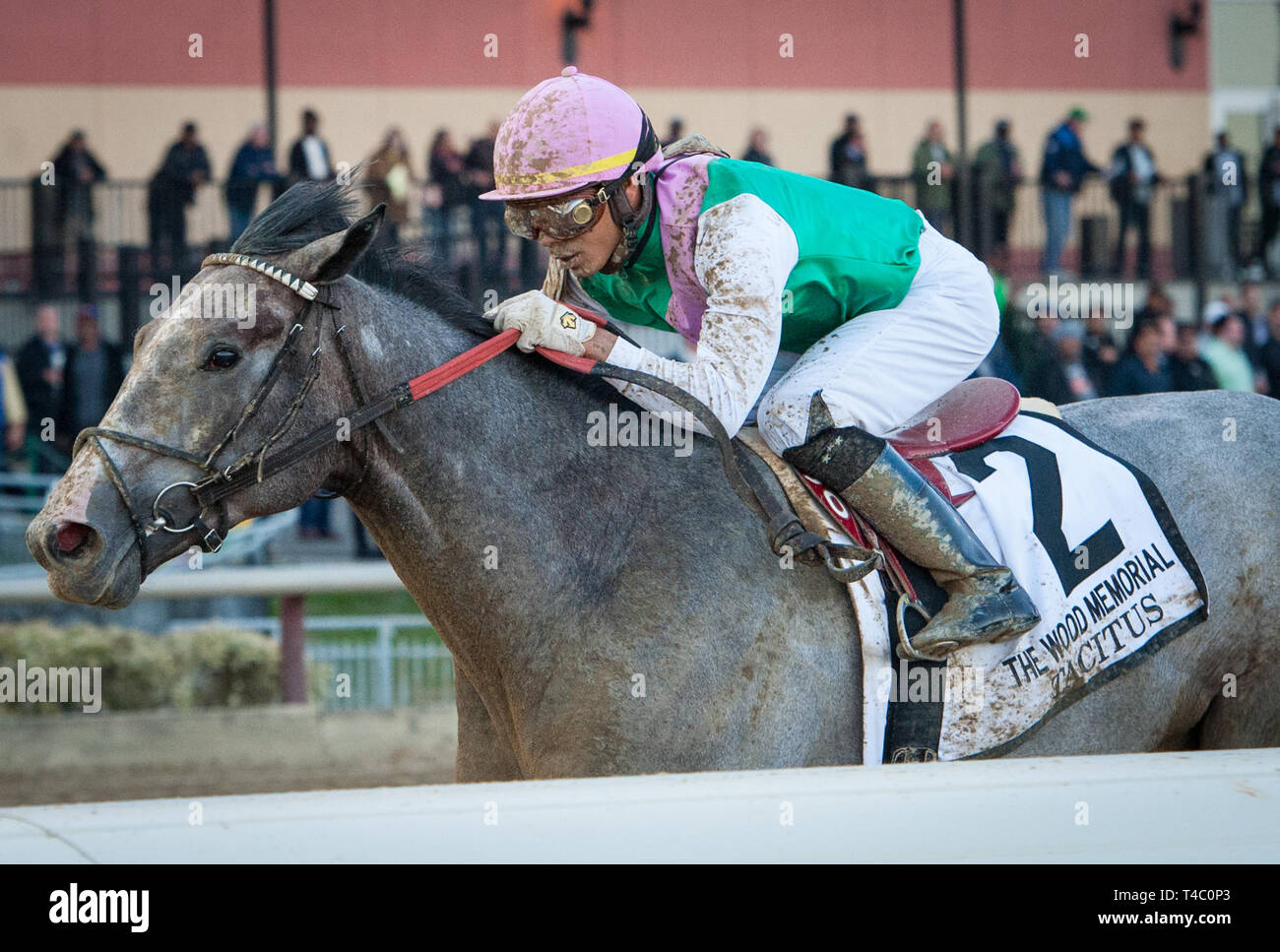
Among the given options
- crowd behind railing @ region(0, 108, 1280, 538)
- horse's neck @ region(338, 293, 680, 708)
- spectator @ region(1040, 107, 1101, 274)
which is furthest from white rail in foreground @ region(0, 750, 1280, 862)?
spectator @ region(1040, 107, 1101, 274)

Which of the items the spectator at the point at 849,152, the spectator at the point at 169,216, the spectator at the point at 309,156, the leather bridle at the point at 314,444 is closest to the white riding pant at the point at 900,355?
the leather bridle at the point at 314,444

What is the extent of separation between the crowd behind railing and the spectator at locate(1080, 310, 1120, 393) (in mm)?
19

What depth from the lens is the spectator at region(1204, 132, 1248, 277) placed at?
558 inches

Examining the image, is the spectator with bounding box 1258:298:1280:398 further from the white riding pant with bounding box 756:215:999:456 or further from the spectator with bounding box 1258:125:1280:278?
the white riding pant with bounding box 756:215:999:456

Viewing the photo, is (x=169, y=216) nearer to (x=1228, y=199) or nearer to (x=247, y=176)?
(x=247, y=176)

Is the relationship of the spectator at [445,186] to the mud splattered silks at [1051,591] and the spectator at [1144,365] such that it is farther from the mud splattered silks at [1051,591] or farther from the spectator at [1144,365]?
the mud splattered silks at [1051,591]

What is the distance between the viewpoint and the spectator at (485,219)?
Answer: 1155 centimetres

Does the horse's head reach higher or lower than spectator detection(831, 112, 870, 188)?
lower

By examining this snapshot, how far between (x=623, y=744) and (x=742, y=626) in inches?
13.5

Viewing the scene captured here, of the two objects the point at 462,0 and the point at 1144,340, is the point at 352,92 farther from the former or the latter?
the point at 1144,340

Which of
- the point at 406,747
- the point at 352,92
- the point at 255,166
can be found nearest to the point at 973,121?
the point at 352,92

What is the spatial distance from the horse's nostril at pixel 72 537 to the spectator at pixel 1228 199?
42.6 ft
